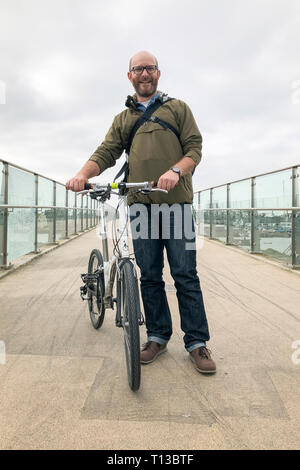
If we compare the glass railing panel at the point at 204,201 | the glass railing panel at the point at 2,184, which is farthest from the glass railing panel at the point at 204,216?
the glass railing panel at the point at 2,184

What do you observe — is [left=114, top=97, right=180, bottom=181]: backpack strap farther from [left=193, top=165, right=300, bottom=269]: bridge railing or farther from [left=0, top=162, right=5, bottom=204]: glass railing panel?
[left=193, top=165, right=300, bottom=269]: bridge railing

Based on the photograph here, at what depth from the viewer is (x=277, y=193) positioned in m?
5.57

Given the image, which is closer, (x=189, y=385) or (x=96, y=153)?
(x=189, y=385)

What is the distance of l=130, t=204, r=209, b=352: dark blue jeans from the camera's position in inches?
80.9

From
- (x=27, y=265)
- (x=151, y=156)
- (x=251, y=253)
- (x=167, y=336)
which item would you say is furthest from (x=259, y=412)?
(x=251, y=253)

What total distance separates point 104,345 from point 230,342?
83cm

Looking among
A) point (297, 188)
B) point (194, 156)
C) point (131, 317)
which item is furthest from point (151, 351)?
point (297, 188)

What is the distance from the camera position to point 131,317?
1.72m

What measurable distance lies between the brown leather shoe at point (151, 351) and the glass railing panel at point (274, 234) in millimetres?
3488

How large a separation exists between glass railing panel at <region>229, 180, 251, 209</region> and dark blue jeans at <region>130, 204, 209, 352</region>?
201 inches

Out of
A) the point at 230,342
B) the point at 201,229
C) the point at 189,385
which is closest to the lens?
the point at 189,385

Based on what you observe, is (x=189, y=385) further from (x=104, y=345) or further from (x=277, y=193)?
(x=277, y=193)

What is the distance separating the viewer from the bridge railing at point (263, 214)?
16.6ft

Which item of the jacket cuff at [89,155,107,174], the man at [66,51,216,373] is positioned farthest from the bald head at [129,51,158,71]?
the jacket cuff at [89,155,107,174]
